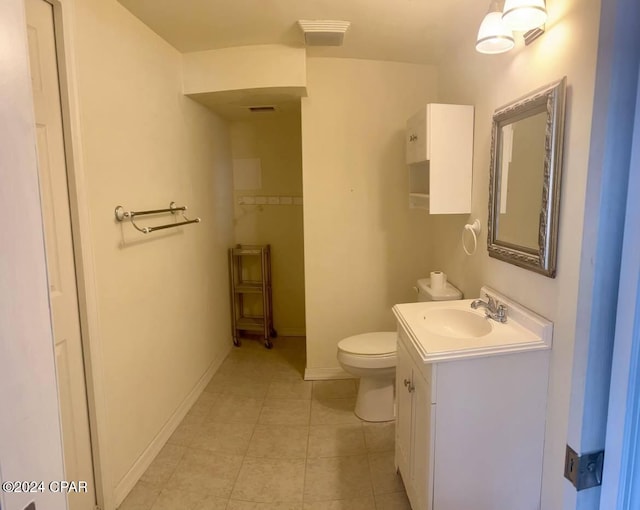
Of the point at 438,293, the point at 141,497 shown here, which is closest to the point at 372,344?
the point at 438,293

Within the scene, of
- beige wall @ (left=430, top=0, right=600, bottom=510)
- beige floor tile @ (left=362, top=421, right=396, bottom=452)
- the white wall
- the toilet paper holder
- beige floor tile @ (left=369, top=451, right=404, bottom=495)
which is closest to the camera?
the white wall

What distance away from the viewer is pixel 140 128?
2.02 m

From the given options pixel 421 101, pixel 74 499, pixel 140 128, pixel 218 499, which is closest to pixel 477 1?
pixel 421 101

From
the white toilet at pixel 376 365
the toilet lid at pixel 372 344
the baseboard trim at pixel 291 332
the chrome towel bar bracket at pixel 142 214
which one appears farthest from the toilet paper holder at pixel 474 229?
the baseboard trim at pixel 291 332

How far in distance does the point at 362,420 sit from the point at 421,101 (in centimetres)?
225

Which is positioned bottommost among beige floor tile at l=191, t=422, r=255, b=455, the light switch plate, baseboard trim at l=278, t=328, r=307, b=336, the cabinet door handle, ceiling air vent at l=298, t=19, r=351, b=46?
beige floor tile at l=191, t=422, r=255, b=455

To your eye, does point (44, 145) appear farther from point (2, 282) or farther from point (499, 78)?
point (499, 78)

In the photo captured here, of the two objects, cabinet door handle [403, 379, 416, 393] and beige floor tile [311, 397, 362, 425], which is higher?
cabinet door handle [403, 379, 416, 393]

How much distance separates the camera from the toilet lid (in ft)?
7.70

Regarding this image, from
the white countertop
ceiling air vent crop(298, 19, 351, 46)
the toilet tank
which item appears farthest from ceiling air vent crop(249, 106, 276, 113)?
the white countertop

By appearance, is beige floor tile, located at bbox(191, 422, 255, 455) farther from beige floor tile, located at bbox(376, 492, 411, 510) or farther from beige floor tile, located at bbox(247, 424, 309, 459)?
beige floor tile, located at bbox(376, 492, 411, 510)

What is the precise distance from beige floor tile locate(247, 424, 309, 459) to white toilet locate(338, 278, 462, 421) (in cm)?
42

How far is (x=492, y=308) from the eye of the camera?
1.76m

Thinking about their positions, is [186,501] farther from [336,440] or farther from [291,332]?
[291,332]
